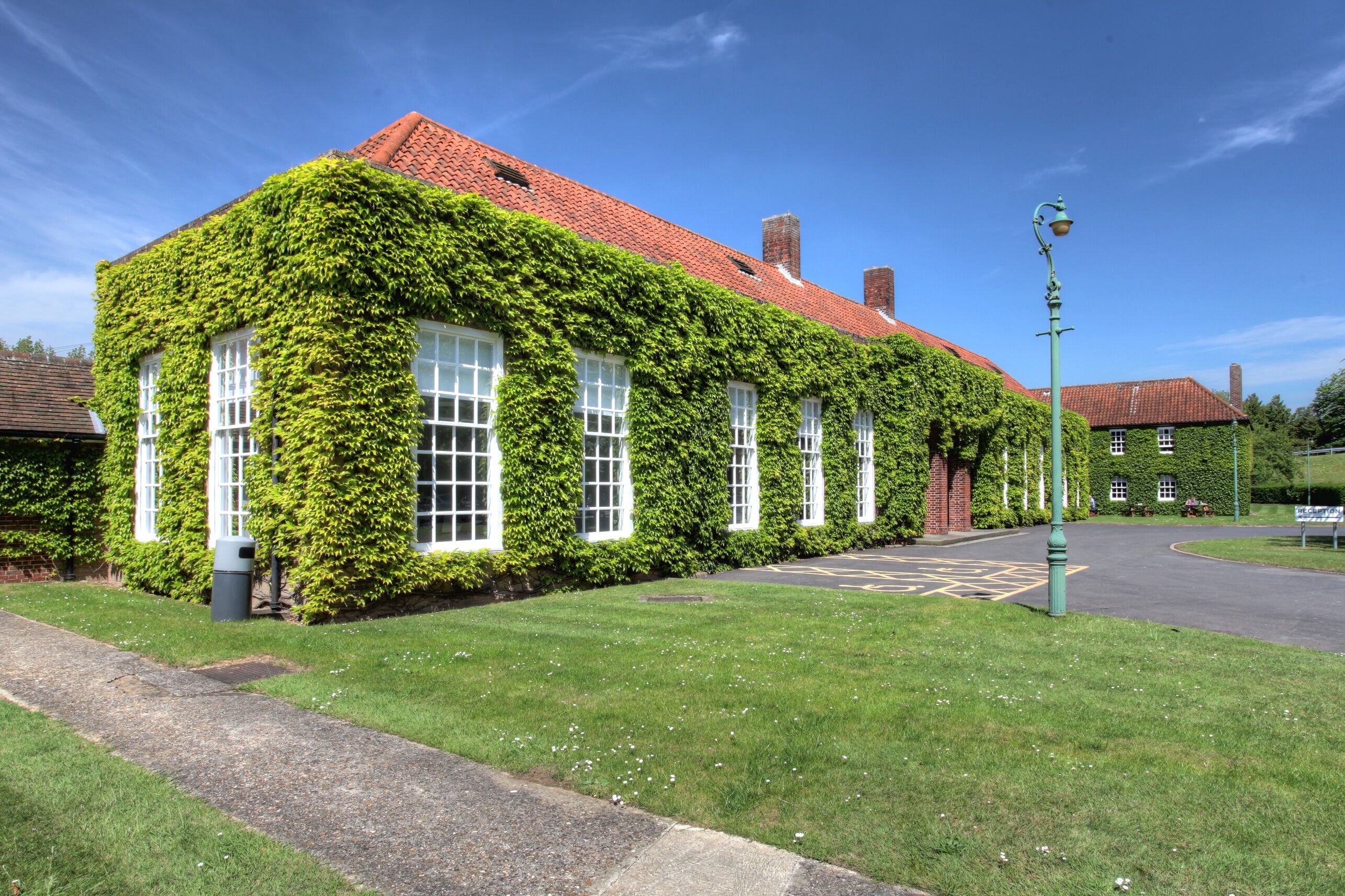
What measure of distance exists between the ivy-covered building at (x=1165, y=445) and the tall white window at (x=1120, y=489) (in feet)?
0.11

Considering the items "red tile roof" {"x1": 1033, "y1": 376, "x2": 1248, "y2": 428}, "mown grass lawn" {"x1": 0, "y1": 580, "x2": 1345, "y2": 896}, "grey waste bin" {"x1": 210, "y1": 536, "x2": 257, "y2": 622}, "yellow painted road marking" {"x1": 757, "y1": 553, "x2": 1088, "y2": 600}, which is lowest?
"yellow painted road marking" {"x1": 757, "y1": 553, "x2": 1088, "y2": 600}

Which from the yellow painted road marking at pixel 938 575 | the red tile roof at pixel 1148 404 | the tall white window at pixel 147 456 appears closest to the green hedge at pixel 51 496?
the tall white window at pixel 147 456

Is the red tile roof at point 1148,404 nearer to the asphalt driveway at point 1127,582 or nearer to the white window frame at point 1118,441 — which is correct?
the white window frame at point 1118,441

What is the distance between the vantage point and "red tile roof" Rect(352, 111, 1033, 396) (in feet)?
41.4

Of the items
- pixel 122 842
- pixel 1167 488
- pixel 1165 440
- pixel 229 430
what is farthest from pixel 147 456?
pixel 1165 440

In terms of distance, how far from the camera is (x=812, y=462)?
18281 millimetres

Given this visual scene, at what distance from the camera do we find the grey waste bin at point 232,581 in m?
9.56

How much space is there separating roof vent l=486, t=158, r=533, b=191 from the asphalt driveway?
318 inches

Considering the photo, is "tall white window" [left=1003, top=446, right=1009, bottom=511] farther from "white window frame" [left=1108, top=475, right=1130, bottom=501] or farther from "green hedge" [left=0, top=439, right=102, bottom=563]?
"green hedge" [left=0, top=439, right=102, bottom=563]

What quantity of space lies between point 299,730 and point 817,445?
1442 centimetres

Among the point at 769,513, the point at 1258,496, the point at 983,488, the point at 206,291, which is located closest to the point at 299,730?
the point at 206,291

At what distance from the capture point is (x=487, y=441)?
1105cm

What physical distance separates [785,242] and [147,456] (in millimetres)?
17661

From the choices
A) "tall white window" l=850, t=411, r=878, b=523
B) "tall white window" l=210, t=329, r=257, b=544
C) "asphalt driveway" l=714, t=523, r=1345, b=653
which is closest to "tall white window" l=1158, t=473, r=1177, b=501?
"asphalt driveway" l=714, t=523, r=1345, b=653
